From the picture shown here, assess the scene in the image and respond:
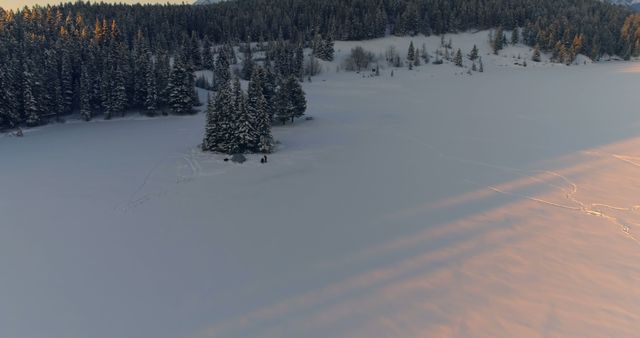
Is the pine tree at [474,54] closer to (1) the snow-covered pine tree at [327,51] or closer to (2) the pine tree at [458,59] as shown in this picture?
(2) the pine tree at [458,59]

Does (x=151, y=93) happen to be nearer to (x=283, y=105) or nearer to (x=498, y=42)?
(x=283, y=105)

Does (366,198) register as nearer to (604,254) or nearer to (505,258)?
(505,258)

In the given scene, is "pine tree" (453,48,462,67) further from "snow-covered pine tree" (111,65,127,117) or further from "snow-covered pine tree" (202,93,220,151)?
"snow-covered pine tree" (202,93,220,151)

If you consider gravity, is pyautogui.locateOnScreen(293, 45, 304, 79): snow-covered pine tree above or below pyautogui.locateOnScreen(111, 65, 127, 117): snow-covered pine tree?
above

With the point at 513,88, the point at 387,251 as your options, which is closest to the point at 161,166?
the point at 387,251

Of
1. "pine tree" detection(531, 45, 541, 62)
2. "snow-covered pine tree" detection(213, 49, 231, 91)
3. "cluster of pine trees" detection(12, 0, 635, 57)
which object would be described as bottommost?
"snow-covered pine tree" detection(213, 49, 231, 91)

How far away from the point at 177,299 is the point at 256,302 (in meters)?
3.42

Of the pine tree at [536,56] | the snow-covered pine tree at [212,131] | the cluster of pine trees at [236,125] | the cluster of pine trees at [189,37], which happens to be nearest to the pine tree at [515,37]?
the cluster of pine trees at [189,37]

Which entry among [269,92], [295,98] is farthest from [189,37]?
[295,98]

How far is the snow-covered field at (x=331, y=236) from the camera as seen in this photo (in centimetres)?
1617

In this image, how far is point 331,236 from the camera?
75.0 ft

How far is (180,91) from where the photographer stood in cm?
6219

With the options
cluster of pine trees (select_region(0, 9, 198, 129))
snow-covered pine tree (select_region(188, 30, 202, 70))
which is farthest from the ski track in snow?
snow-covered pine tree (select_region(188, 30, 202, 70))

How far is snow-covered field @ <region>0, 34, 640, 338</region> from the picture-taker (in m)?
16.2
